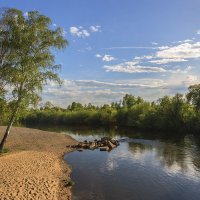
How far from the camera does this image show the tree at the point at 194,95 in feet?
265

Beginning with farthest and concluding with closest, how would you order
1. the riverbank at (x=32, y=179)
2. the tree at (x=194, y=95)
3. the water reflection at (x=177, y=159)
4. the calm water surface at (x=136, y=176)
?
the tree at (x=194, y=95)
the water reflection at (x=177, y=159)
the calm water surface at (x=136, y=176)
the riverbank at (x=32, y=179)

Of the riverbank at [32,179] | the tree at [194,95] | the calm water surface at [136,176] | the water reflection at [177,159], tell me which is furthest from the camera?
the tree at [194,95]

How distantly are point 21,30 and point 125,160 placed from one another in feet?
70.3

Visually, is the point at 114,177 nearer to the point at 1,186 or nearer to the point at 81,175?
the point at 81,175

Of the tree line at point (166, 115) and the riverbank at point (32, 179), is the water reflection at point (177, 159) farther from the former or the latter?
the tree line at point (166, 115)

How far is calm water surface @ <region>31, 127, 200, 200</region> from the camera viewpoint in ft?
75.9

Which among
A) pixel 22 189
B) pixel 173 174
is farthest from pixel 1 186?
pixel 173 174

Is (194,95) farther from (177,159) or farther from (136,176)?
(136,176)

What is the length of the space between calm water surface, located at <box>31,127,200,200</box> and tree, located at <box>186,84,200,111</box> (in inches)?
1571

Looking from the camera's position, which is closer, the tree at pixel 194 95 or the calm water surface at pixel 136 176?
the calm water surface at pixel 136 176

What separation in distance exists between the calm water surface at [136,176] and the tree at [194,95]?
39.9 m

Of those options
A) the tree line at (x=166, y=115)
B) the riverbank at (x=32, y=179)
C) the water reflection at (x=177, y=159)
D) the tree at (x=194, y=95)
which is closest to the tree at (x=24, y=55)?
the riverbank at (x=32, y=179)

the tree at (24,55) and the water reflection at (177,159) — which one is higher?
the tree at (24,55)

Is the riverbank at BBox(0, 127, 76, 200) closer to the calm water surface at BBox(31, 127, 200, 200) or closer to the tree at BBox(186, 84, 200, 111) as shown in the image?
the calm water surface at BBox(31, 127, 200, 200)
